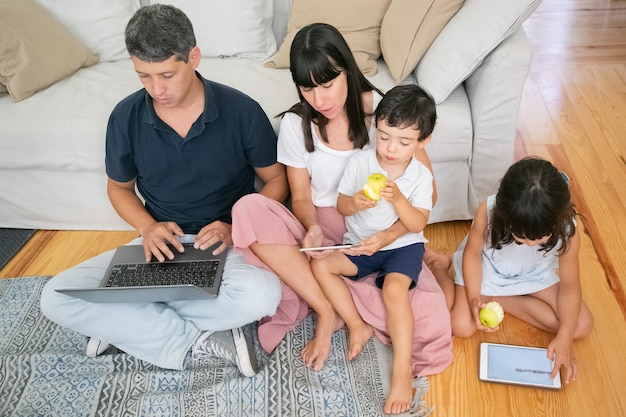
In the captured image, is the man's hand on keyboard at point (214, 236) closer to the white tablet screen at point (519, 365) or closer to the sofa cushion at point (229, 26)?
the white tablet screen at point (519, 365)

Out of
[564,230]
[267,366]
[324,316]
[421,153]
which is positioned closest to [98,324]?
[267,366]

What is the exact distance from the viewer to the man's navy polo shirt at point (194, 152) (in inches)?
73.2

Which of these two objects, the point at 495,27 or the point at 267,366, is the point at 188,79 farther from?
the point at 495,27

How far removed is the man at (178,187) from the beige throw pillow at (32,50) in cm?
69

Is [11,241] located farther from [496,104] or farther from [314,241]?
[496,104]

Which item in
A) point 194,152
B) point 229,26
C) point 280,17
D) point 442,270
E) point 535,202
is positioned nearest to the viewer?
point 535,202

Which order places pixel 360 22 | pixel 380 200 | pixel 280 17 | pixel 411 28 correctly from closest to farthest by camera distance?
1. pixel 380 200
2. pixel 411 28
3. pixel 360 22
4. pixel 280 17

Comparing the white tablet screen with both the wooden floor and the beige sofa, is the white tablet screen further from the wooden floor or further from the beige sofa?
the beige sofa

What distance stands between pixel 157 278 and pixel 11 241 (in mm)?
1007

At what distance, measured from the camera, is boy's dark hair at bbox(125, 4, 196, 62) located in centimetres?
162

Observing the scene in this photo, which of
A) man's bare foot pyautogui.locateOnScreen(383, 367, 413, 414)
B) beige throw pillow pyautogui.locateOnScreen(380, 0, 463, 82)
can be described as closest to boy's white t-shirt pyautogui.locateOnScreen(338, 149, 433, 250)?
man's bare foot pyautogui.locateOnScreen(383, 367, 413, 414)

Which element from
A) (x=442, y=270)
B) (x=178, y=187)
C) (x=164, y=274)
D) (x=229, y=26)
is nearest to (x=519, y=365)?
(x=442, y=270)

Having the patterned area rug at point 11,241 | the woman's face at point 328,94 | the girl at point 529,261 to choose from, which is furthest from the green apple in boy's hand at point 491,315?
the patterned area rug at point 11,241

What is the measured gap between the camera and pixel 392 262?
1.81 metres
